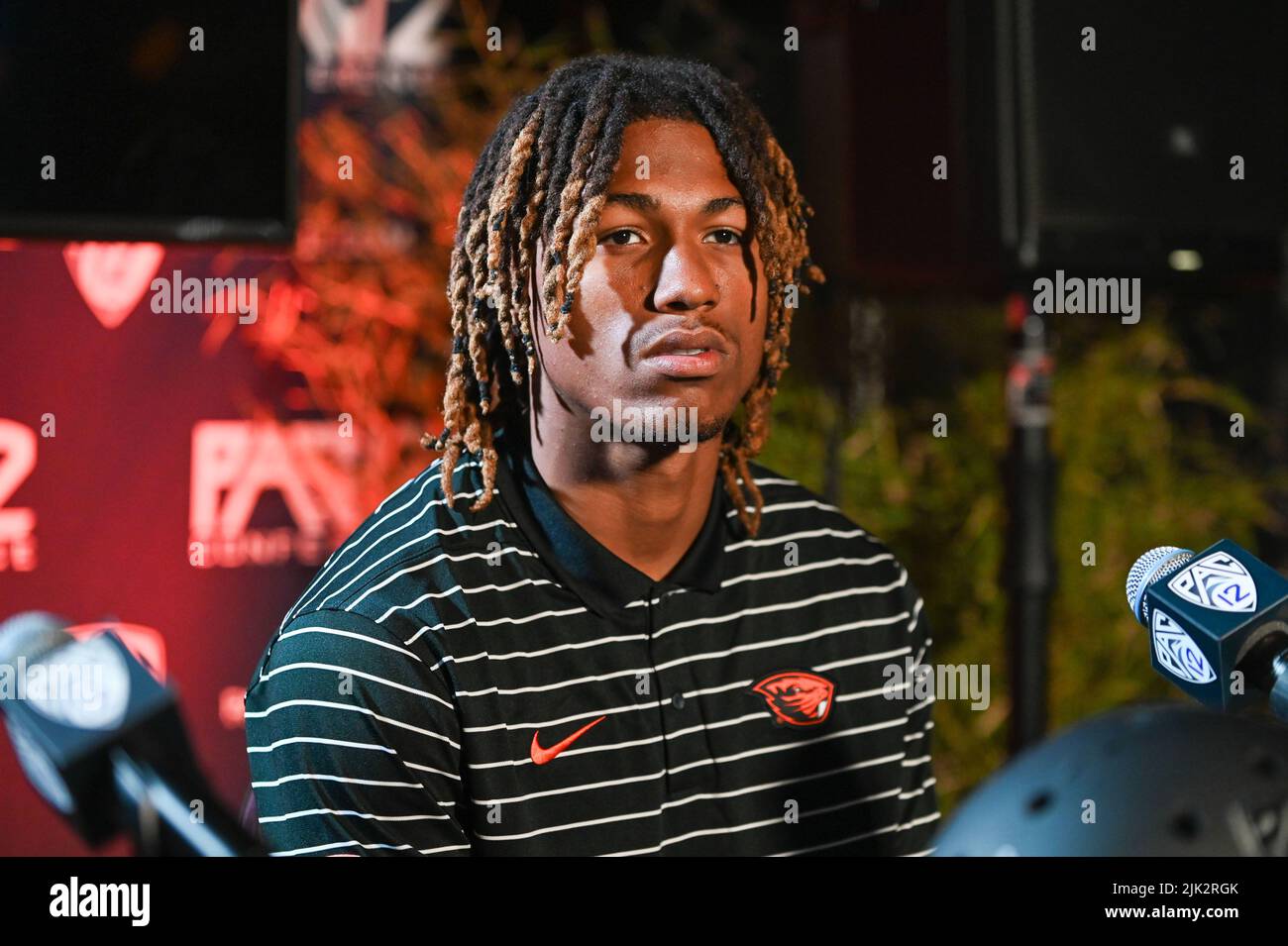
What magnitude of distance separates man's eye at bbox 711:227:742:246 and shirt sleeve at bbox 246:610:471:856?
504mm

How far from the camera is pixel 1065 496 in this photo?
2.89 metres

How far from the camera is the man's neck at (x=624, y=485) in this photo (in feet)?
4.52

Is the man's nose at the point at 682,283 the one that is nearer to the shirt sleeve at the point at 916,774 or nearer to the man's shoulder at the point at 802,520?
the man's shoulder at the point at 802,520

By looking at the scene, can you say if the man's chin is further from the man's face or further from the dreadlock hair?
the dreadlock hair

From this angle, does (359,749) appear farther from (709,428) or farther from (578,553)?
(709,428)

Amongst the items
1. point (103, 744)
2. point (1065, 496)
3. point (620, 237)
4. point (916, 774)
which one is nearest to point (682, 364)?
point (620, 237)

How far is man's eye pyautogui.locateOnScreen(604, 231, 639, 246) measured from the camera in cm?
134

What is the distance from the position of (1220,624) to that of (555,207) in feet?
2.51

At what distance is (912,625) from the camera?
1.56m

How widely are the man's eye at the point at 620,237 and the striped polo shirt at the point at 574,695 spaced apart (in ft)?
0.79

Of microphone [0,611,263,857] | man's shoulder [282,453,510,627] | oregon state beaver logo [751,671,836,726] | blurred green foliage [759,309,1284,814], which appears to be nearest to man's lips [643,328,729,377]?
man's shoulder [282,453,510,627]

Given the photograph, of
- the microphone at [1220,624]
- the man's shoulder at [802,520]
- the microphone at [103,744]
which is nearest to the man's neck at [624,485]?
the man's shoulder at [802,520]
